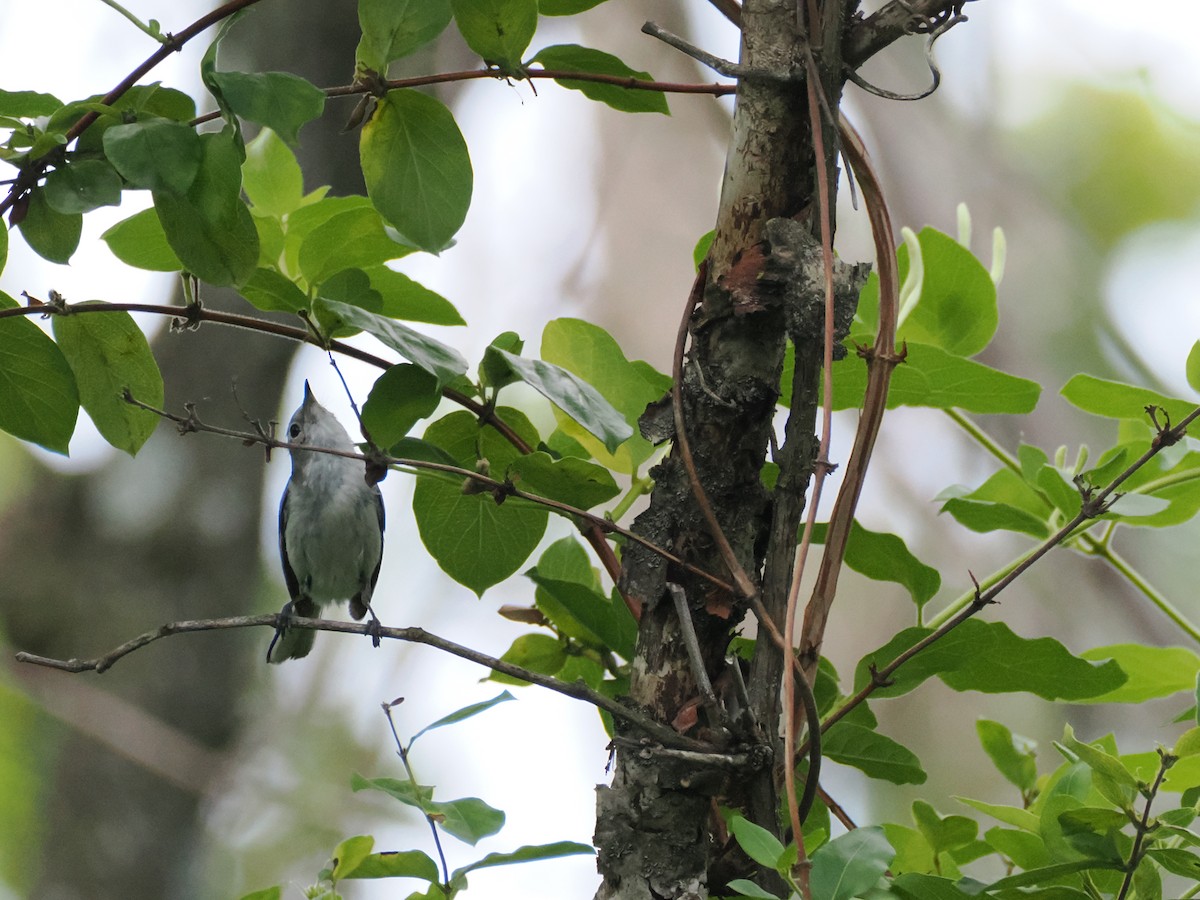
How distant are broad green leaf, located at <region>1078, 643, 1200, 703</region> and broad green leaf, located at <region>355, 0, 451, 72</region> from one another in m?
0.66

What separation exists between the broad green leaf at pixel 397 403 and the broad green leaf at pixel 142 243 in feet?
0.61

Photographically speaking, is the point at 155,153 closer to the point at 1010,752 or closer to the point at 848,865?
the point at 848,865

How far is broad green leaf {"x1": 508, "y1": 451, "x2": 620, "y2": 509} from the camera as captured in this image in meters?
0.63

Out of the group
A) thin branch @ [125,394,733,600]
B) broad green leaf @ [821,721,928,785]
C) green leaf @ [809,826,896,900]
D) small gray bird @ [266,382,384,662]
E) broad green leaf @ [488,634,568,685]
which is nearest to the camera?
green leaf @ [809,826,896,900]

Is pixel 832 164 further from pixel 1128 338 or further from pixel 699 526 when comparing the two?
pixel 1128 338

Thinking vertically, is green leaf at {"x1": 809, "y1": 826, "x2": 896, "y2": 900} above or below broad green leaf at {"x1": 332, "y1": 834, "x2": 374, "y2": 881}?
below

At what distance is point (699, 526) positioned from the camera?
61cm

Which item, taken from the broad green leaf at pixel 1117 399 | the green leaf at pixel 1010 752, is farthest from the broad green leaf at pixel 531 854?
the broad green leaf at pixel 1117 399

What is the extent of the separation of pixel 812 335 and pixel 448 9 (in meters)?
0.27

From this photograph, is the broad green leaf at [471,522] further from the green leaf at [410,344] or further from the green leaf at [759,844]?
the green leaf at [759,844]

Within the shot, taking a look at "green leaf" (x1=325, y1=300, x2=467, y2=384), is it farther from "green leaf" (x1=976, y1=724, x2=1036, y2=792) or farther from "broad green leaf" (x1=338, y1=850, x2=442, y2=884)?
"green leaf" (x1=976, y1=724, x2=1036, y2=792)

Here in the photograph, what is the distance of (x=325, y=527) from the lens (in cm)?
174

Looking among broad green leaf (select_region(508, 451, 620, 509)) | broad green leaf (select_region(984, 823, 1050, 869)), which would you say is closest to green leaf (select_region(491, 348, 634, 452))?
broad green leaf (select_region(508, 451, 620, 509))

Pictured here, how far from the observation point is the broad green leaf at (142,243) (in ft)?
2.23
